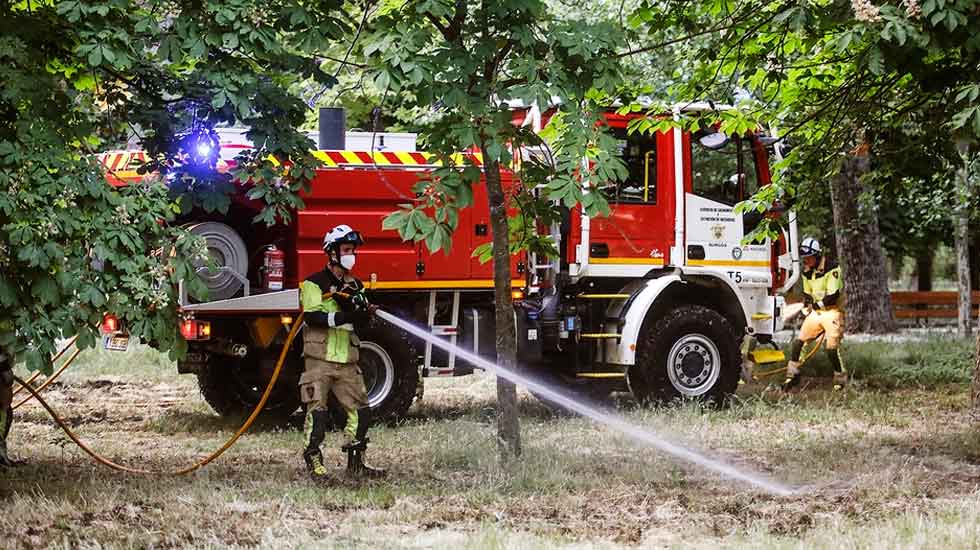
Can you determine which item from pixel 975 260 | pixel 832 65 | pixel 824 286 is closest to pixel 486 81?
pixel 832 65

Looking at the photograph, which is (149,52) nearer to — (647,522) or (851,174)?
(647,522)

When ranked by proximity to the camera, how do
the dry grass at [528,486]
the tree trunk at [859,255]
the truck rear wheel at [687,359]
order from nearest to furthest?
the dry grass at [528,486]
the truck rear wheel at [687,359]
the tree trunk at [859,255]

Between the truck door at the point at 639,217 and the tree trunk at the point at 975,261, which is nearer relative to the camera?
the truck door at the point at 639,217

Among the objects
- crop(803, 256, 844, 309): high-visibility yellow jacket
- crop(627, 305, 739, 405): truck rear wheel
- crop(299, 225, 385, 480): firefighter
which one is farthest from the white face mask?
crop(803, 256, 844, 309): high-visibility yellow jacket

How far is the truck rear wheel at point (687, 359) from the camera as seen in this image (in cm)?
1165

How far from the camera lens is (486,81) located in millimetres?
7750

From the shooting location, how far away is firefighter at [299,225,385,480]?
8.51 m

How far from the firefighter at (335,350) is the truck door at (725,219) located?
4233mm

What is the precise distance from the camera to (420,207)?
7.39 meters

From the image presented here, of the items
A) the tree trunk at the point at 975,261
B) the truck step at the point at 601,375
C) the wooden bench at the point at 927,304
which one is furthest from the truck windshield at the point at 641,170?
the tree trunk at the point at 975,261

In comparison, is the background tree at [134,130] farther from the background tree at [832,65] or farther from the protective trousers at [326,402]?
the background tree at [832,65]

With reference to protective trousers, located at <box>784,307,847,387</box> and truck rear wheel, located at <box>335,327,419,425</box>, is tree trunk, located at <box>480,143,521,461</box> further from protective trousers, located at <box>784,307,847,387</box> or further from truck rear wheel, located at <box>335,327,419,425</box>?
protective trousers, located at <box>784,307,847,387</box>

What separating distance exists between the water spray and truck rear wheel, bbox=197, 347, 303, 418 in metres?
1.09

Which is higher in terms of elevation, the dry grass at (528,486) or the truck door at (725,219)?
the truck door at (725,219)
